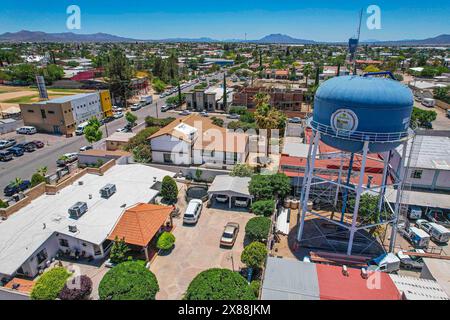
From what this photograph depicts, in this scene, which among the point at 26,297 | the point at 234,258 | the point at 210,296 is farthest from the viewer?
the point at 234,258

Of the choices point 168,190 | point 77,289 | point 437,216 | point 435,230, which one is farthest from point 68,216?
point 437,216

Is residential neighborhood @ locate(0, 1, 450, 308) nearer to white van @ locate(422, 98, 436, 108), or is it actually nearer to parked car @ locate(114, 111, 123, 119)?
parked car @ locate(114, 111, 123, 119)

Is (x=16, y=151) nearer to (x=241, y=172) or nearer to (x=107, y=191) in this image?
(x=107, y=191)

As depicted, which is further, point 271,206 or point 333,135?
point 271,206

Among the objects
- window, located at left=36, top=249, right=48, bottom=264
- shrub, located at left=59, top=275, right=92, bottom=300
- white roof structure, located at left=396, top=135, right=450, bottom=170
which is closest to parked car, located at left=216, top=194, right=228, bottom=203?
shrub, located at left=59, top=275, right=92, bottom=300

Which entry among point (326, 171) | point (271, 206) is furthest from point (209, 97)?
point (271, 206)
